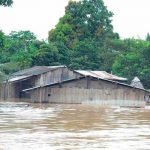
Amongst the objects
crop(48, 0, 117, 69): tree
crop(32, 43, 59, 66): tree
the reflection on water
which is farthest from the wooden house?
crop(48, 0, 117, 69): tree

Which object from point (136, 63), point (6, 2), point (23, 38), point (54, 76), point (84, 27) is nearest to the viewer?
point (6, 2)

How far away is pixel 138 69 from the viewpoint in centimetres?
4066

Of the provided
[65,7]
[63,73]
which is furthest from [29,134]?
[65,7]

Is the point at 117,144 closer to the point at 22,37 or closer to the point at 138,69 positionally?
the point at 138,69

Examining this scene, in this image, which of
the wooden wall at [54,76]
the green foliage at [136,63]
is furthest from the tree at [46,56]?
the wooden wall at [54,76]

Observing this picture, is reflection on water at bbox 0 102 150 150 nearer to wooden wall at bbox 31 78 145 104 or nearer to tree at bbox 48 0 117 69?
wooden wall at bbox 31 78 145 104

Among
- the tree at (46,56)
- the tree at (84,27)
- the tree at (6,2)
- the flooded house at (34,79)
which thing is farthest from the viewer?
the tree at (84,27)

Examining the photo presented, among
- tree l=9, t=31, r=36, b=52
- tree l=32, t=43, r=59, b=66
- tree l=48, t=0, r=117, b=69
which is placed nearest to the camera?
tree l=32, t=43, r=59, b=66

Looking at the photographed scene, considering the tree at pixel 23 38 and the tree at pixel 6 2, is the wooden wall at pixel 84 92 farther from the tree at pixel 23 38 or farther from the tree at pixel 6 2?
the tree at pixel 23 38

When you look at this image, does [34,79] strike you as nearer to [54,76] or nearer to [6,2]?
[54,76]

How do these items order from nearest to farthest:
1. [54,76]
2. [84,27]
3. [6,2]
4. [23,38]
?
[6,2]
[54,76]
[84,27]
[23,38]

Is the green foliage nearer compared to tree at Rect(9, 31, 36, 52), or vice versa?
the green foliage

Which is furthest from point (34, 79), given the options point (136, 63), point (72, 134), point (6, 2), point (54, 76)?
point (72, 134)

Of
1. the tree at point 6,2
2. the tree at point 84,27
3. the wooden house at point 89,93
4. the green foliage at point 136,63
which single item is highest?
the tree at point 84,27
